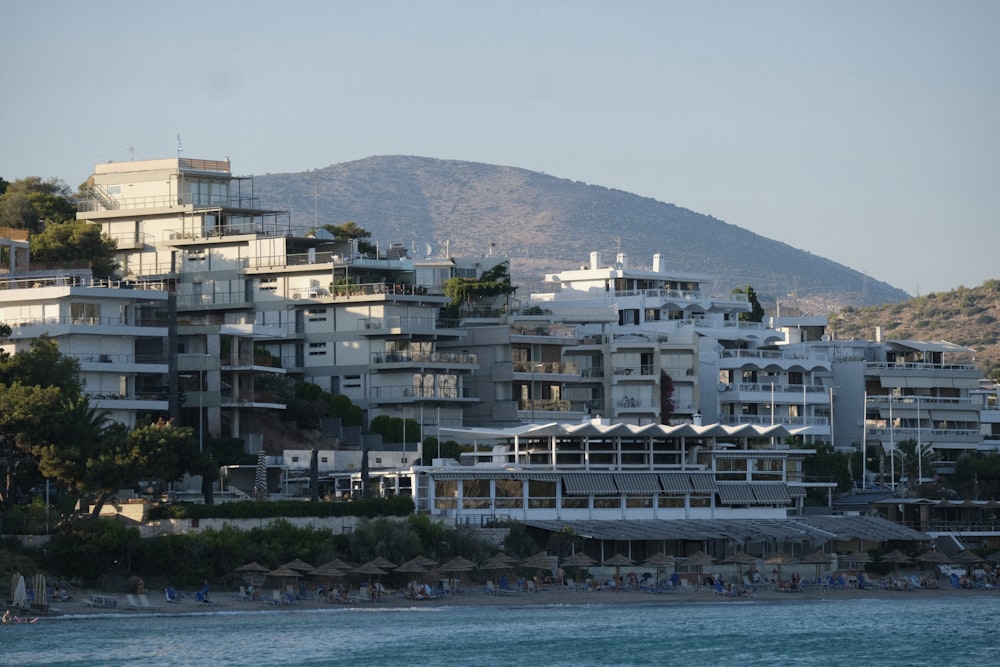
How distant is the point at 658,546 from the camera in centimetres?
9669

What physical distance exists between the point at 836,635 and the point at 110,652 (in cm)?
2977

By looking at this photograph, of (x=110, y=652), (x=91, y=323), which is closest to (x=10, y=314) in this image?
(x=91, y=323)

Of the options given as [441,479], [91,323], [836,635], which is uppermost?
[91,323]

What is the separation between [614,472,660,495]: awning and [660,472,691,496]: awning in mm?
534

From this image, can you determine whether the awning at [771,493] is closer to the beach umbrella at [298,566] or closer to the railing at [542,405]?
the railing at [542,405]

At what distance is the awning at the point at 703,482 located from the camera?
101375 mm

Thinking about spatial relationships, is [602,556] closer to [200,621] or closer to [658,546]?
[658,546]

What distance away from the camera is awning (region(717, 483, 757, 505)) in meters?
102

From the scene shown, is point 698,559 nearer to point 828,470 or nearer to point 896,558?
point 896,558

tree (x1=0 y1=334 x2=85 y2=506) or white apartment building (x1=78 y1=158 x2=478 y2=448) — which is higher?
white apartment building (x1=78 y1=158 x2=478 y2=448)

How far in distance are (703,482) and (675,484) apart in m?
1.86

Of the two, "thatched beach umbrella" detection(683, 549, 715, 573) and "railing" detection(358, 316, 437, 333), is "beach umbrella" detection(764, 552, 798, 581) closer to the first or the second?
"thatched beach umbrella" detection(683, 549, 715, 573)

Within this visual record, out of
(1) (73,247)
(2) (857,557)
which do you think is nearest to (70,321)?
(1) (73,247)

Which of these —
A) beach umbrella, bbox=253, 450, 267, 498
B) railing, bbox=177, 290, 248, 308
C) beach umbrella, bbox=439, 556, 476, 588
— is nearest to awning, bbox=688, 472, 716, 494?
beach umbrella, bbox=439, 556, 476, 588
